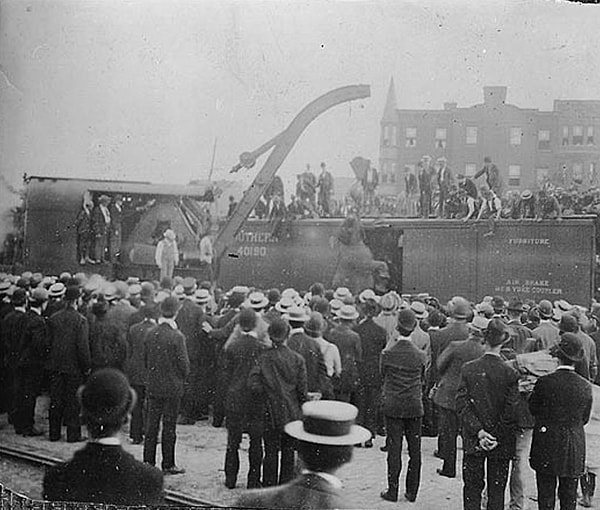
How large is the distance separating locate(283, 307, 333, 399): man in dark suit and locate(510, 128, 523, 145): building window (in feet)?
4.90

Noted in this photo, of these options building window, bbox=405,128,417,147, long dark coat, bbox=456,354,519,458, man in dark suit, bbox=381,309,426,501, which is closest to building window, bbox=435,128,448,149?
building window, bbox=405,128,417,147

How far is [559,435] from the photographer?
4.12m

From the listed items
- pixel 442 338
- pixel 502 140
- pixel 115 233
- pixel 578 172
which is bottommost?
pixel 442 338

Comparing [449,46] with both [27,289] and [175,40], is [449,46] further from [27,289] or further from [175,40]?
[27,289]

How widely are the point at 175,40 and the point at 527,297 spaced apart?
7.85ft

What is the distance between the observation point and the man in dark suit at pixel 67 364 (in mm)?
4594

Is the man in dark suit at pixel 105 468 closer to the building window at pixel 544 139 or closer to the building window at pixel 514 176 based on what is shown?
the building window at pixel 514 176

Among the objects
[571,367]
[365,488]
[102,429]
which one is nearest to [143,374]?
[102,429]

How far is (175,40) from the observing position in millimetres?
4633

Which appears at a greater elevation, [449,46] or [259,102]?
[449,46]

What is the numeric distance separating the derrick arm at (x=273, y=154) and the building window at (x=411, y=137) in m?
0.30

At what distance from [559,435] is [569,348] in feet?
1.44

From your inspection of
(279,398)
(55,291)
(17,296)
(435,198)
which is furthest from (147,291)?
(435,198)

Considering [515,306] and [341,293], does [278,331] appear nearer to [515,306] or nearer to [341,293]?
[341,293]
